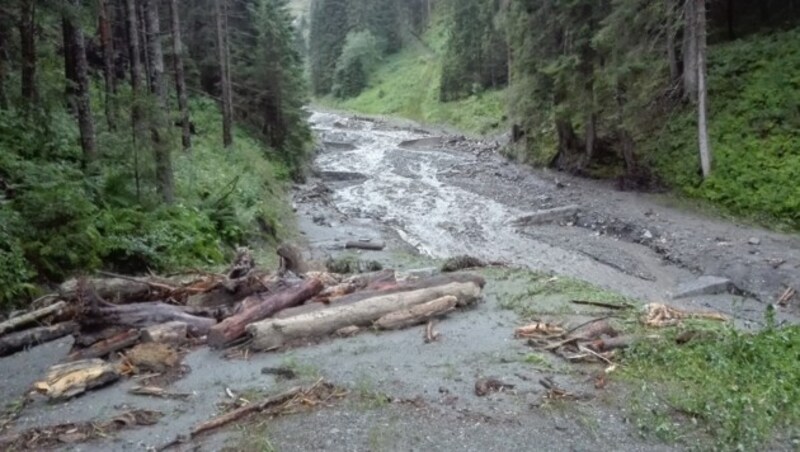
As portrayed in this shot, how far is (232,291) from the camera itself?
9781 mm

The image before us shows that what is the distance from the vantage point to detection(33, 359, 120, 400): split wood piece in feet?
22.6

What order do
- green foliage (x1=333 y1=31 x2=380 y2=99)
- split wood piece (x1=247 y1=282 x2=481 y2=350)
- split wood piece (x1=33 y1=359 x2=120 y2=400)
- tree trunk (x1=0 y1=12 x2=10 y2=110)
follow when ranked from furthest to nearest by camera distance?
green foliage (x1=333 y1=31 x2=380 y2=99), tree trunk (x1=0 y1=12 x2=10 y2=110), split wood piece (x1=247 y1=282 x2=481 y2=350), split wood piece (x1=33 y1=359 x2=120 y2=400)

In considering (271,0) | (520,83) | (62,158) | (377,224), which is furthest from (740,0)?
(62,158)

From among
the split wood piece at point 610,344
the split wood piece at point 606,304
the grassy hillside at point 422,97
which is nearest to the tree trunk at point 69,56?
the split wood piece at point 606,304

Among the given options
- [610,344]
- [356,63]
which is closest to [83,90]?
[610,344]

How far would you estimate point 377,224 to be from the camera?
22.8 meters

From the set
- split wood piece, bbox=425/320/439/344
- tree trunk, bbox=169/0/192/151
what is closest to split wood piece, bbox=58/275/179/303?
Result: split wood piece, bbox=425/320/439/344

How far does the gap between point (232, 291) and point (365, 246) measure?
28.7 feet

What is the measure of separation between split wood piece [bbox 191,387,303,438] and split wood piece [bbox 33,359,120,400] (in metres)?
1.86

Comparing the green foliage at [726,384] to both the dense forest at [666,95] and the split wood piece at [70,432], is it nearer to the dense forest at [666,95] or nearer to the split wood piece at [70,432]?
the split wood piece at [70,432]

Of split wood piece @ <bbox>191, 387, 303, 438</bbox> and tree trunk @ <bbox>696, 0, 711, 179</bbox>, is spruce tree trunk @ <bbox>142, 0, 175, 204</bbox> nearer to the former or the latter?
split wood piece @ <bbox>191, 387, 303, 438</bbox>

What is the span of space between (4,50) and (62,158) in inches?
121

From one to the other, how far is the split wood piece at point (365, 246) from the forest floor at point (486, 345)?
1.03 feet

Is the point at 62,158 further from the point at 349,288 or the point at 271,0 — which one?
the point at 271,0
